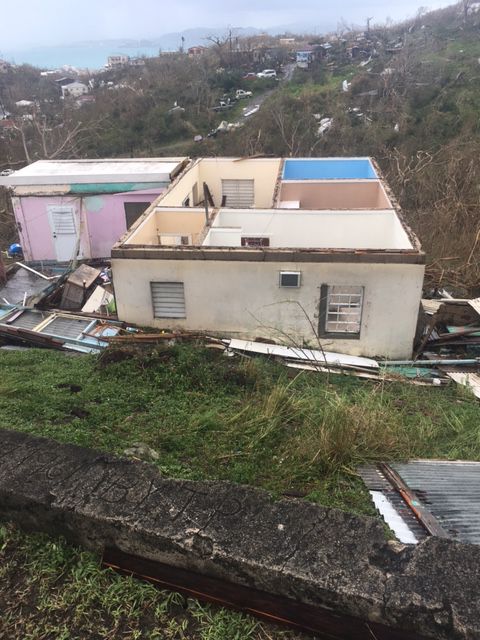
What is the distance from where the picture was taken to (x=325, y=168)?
2088 centimetres

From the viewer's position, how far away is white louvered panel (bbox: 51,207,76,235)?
1838cm

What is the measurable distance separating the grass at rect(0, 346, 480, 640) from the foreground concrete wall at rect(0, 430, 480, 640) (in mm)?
228

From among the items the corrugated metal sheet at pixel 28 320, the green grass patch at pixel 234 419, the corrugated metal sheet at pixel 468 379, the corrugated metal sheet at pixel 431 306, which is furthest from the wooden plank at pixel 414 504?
the corrugated metal sheet at pixel 28 320

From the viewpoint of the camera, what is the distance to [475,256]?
728 inches

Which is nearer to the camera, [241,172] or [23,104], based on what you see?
[241,172]

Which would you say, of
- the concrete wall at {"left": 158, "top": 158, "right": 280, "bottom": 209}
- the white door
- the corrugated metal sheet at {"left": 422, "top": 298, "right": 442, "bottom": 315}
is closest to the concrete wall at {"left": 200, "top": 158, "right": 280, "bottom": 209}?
the concrete wall at {"left": 158, "top": 158, "right": 280, "bottom": 209}

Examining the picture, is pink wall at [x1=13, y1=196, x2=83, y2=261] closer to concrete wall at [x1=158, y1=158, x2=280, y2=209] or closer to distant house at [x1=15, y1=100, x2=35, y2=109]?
concrete wall at [x1=158, y1=158, x2=280, y2=209]

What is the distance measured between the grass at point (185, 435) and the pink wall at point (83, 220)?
8022 millimetres

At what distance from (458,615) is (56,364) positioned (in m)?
9.41

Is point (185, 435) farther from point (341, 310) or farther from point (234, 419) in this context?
point (341, 310)

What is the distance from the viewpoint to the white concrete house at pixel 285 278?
38.0 feet

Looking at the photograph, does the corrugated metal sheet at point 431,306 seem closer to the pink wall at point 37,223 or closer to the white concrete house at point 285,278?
the white concrete house at point 285,278

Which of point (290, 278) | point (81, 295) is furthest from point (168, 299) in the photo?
point (81, 295)

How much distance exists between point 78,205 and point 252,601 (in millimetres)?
17725
